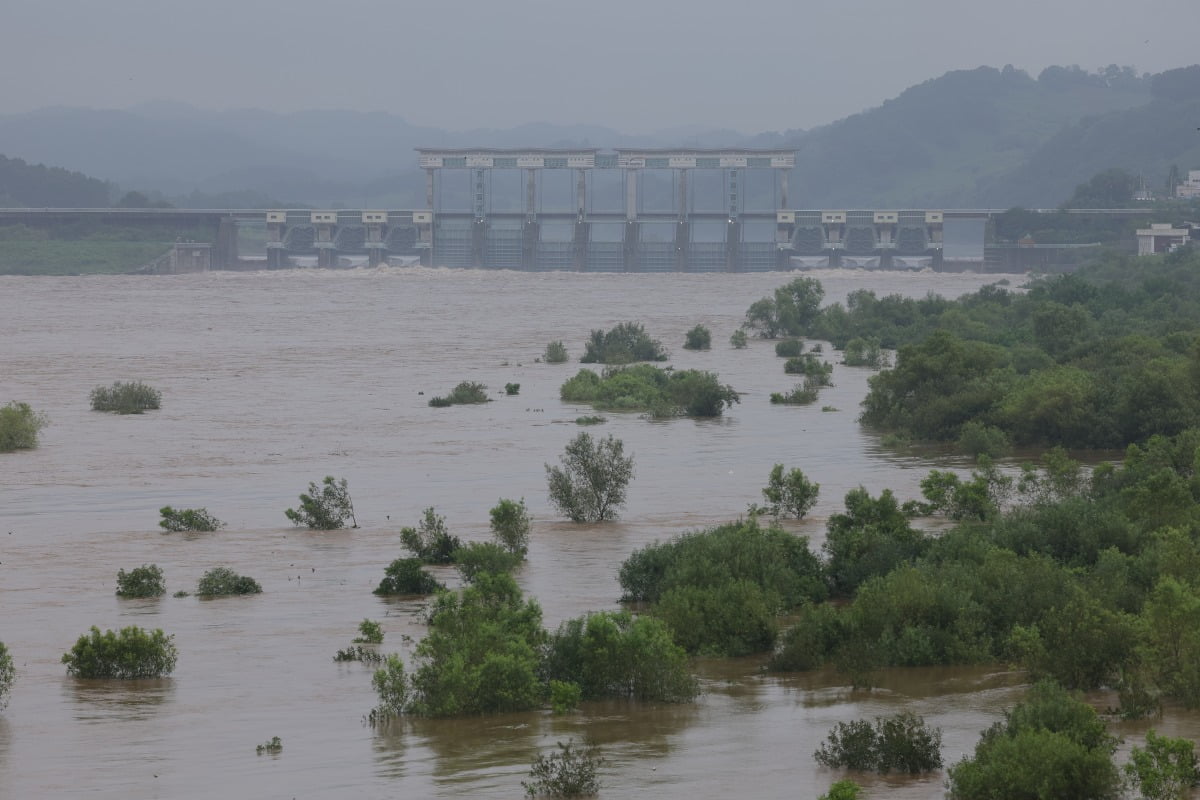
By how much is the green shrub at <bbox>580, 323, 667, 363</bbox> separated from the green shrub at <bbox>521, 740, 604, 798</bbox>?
120ft

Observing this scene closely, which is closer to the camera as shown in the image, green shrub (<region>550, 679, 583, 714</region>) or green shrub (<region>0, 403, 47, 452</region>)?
green shrub (<region>550, 679, 583, 714</region>)

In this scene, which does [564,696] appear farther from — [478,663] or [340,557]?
[340,557]

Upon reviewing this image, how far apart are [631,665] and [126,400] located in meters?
→ 25.9

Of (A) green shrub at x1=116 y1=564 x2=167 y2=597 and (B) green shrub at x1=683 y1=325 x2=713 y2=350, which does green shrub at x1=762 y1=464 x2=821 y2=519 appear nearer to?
(A) green shrub at x1=116 y1=564 x2=167 y2=597

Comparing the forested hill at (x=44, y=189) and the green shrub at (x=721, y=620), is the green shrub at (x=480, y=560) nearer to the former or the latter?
the green shrub at (x=721, y=620)

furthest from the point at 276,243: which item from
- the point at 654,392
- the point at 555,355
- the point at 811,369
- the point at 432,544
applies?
the point at 432,544

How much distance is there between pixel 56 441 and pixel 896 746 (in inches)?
915

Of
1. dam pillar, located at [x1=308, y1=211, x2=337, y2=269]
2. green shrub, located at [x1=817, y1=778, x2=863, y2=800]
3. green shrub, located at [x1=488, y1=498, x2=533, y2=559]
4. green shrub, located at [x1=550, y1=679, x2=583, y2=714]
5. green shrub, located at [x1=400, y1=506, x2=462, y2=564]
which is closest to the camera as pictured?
green shrub, located at [x1=817, y1=778, x2=863, y2=800]

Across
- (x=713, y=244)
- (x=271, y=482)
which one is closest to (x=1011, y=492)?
(x=271, y=482)

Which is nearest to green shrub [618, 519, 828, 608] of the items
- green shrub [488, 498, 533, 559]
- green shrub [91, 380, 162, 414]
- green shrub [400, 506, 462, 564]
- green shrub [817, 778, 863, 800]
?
green shrub [488, 498, 533, 559]

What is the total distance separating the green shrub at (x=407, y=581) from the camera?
54.3 feet

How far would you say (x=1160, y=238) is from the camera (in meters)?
105

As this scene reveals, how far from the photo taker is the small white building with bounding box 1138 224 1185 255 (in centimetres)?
10431

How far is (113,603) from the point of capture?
16.3m
